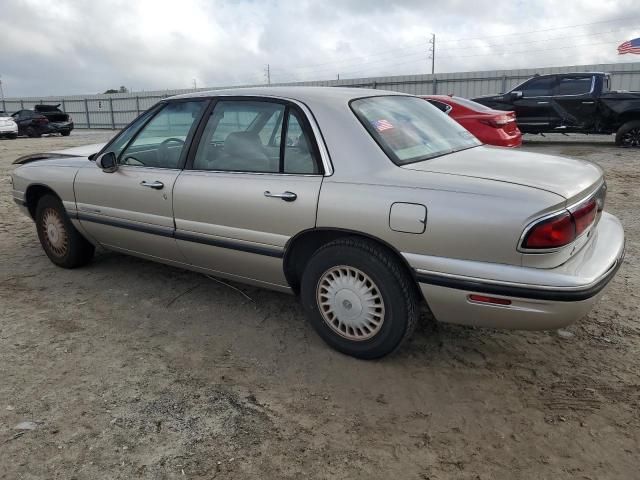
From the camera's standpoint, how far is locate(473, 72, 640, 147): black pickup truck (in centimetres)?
1157

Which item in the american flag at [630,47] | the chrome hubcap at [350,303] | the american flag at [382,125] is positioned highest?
the american flag at [630,47]

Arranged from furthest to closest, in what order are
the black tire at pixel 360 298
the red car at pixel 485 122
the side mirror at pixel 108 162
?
the red car at pixel 485 122, the side mirror at pixel 108 162, the black tire at pixel 360 298

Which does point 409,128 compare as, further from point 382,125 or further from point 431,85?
point 431,85

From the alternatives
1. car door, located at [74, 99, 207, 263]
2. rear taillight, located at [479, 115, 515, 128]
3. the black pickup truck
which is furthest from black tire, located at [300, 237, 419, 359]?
the black pickup truck

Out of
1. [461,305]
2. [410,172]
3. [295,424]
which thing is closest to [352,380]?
[295,424]

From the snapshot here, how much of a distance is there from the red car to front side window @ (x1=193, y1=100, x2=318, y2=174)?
17.0 feet

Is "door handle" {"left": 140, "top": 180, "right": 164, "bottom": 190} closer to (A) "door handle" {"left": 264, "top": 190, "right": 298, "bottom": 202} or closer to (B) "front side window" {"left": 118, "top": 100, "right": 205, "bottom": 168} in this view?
(B) "front side window" {"left": 118, "top": 100, "right": 205, "bottom": 168}

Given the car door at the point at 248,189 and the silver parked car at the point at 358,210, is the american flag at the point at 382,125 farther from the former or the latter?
the car door at the point at 248,189

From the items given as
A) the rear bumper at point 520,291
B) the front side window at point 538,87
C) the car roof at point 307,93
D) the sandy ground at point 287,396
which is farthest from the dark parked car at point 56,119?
the rear bumper at point 520,291

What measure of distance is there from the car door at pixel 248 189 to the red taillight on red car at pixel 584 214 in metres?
1.30

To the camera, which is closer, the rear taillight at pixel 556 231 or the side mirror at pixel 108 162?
the rear taillight at pixel 556 231

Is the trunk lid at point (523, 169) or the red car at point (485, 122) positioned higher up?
the red car at point (485, 122)

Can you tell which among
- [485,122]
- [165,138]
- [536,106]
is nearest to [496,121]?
[485,122]

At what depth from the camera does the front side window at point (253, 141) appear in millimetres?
3014
